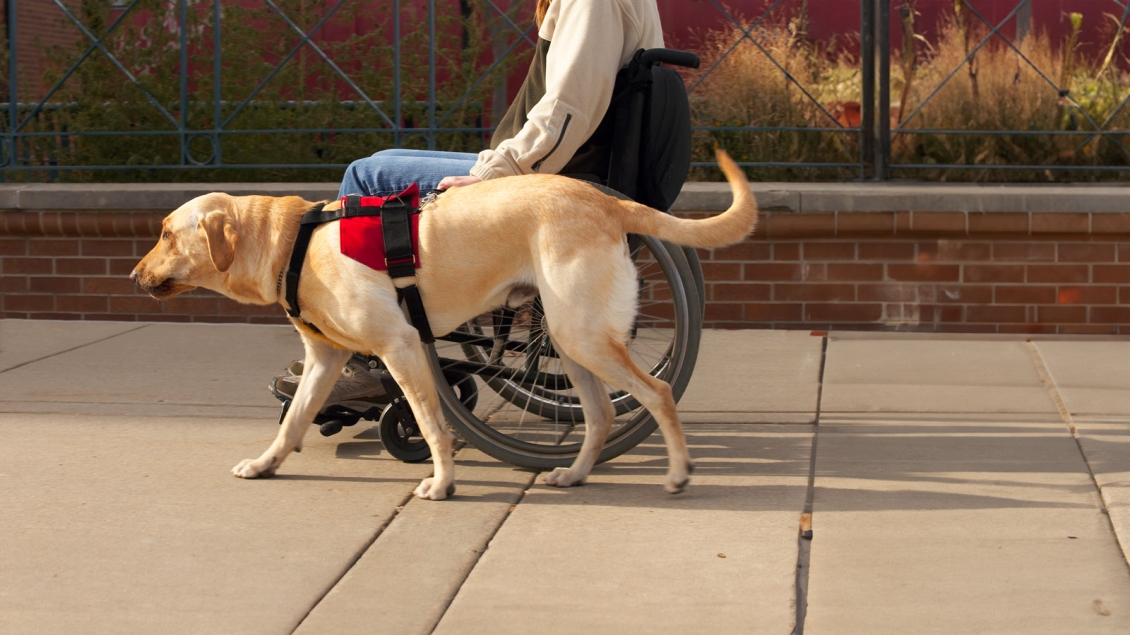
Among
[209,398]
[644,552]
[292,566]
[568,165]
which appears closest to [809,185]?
[568,165]

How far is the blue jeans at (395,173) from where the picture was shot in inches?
164

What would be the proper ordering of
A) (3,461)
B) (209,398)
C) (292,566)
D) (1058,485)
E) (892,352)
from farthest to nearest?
(892,352) < (209,398) < (3,461) < (1058,485) < (292,566)

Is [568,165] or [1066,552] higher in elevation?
[568,165]

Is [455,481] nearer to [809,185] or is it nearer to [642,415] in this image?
[642,415]

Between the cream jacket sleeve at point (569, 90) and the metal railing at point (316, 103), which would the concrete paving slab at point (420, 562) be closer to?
the cream jacket sleeve at point (569, 90)

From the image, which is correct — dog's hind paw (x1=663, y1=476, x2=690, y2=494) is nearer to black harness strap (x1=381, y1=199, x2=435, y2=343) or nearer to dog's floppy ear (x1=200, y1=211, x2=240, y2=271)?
black harness strap (x1=381, y1=199, x2=435, y2=343)

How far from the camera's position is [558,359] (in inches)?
171

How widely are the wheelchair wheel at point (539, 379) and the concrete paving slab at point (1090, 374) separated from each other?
167 cm

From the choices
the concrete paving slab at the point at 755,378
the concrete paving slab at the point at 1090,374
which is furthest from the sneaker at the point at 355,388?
the concrete paving slab at the point at 1090,374

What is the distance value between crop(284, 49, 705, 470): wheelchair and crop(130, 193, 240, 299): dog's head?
0.69 meters

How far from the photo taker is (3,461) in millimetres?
4219

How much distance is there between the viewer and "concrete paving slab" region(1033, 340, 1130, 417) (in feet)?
16.0

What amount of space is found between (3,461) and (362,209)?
1610 millimetres

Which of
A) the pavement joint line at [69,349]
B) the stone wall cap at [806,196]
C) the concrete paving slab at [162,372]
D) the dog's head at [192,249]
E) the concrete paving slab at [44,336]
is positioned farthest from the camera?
the stone wall cap at [806,196]
